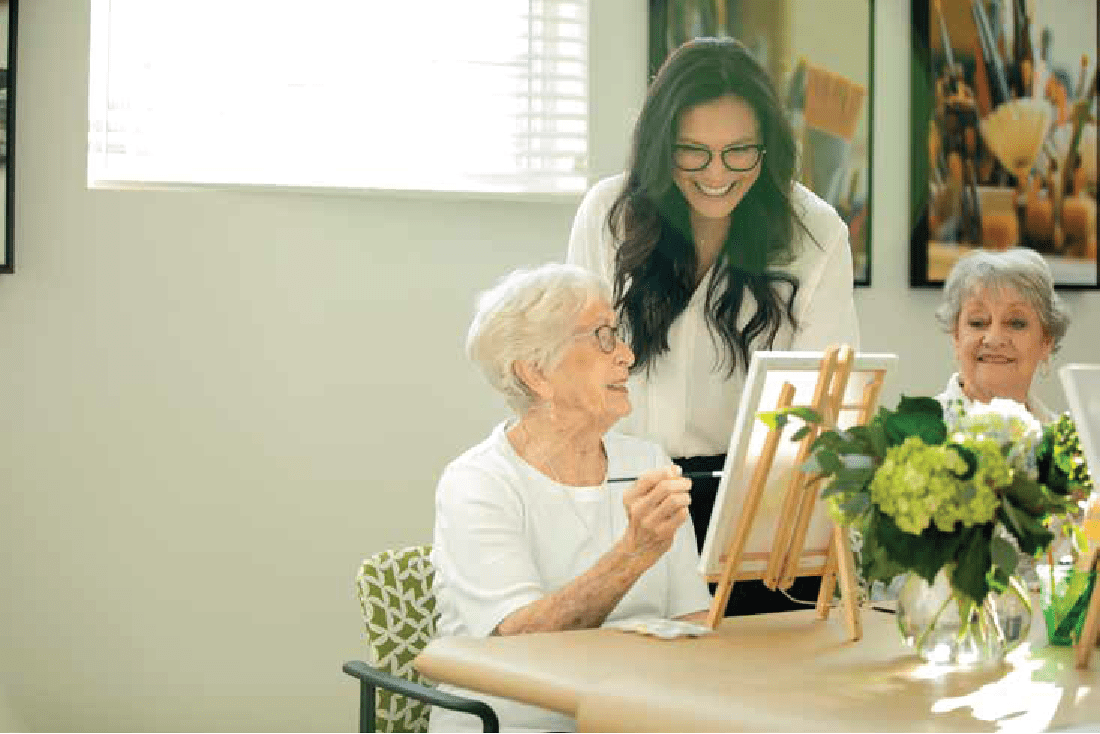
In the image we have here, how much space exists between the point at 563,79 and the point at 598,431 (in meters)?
1.79

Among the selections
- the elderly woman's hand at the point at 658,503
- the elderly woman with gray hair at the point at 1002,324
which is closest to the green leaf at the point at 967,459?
the elderly woman's hand at the point at 658,503

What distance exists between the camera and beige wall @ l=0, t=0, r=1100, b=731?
12.5 feet

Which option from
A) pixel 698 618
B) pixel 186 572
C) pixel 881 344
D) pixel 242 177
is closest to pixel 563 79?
pixel 242 177

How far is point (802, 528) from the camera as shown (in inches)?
96.7

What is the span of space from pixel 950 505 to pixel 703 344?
101cm

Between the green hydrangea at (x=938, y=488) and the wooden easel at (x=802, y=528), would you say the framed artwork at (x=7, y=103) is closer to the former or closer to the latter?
the wooden easel at (x=802, y=528)

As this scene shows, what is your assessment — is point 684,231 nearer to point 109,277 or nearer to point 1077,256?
point 109,277

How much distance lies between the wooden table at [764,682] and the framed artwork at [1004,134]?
2.44m

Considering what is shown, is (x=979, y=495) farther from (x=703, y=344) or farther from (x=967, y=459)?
(x=703, y=344)

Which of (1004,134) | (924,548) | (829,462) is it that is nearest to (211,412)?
(829,462)

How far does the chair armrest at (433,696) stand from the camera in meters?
2.23

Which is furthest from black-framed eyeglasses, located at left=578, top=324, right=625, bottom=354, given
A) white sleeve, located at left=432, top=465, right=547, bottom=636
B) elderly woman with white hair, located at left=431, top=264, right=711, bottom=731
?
white sleeve, located at left=432, top=465, right=547, bottom=636

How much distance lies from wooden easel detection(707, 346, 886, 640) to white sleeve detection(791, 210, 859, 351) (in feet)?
1.84

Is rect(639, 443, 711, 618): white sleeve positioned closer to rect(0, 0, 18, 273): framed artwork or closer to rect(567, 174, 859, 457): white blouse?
rect(567, 174, 859, 457): white blouse
